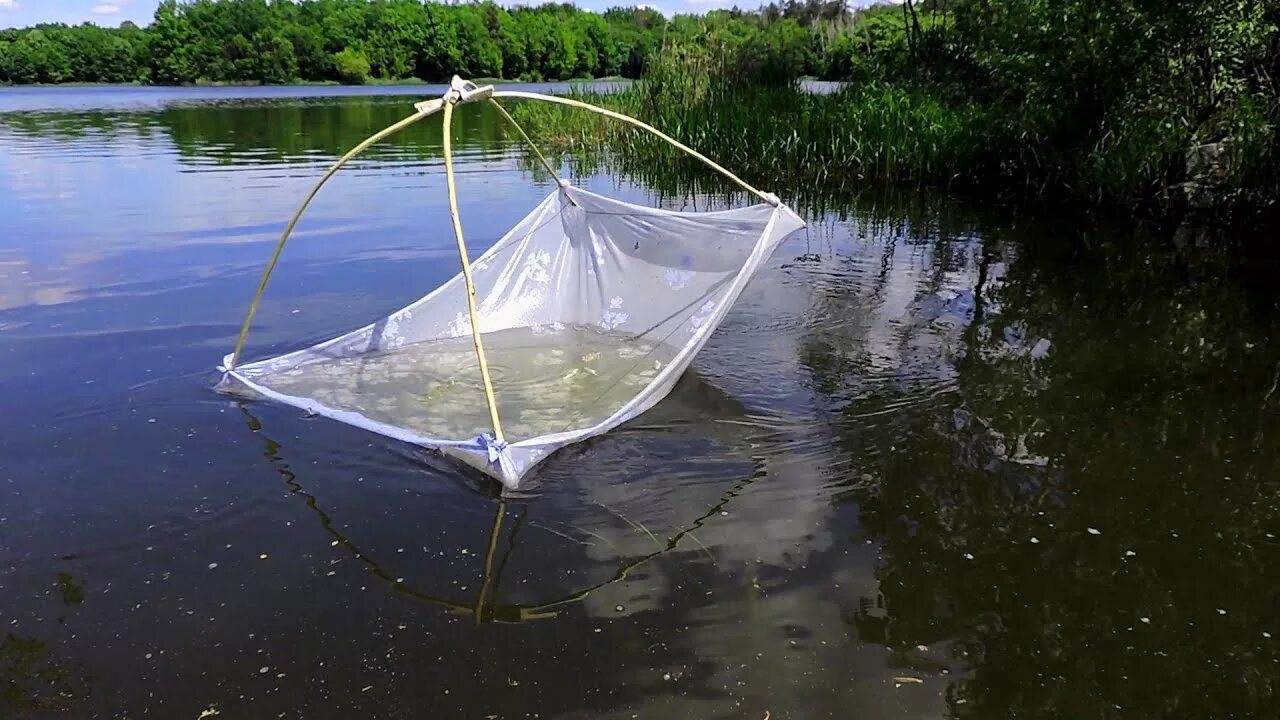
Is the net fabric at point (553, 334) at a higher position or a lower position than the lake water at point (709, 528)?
higher

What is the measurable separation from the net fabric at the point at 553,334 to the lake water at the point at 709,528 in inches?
7.8

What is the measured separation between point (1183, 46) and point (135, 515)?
8.84 metres

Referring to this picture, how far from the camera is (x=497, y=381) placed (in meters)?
4.44

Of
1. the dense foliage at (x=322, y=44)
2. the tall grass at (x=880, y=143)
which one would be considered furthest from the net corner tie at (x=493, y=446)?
the dense foliage at (x=322, y=44)

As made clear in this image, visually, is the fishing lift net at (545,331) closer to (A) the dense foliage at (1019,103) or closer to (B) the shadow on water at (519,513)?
(B) the shadow on water at (519,513)

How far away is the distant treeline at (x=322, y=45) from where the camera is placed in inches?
2237

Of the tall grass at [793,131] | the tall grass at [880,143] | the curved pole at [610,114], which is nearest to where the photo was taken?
the curved pole at [610,114]

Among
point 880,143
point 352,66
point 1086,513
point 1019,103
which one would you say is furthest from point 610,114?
point 352,66

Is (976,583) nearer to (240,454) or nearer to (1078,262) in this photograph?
(240,454)

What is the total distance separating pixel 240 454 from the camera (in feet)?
12.0

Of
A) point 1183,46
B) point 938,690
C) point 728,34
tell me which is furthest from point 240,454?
point 728,34

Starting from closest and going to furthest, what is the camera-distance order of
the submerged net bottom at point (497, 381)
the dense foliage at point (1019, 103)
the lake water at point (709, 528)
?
the lake water at point (709, 528) → the submerged net bottom at point (497, 381) → the dense foliage at point (1019, 103)

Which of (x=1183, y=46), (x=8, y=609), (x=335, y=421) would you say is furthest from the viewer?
(x=1183, y=46)

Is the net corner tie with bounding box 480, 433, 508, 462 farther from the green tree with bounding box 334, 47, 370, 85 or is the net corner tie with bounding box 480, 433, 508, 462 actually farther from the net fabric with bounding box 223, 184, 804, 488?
the green tree with bounding box 334, 47, 370, 85
